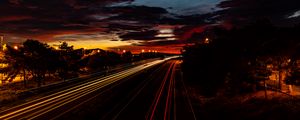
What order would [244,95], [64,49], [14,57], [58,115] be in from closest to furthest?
[58,115], [244,95], [14,57], [64,49]

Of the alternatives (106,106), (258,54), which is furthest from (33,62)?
(258,54)

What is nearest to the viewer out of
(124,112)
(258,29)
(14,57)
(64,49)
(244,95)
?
(124,112)

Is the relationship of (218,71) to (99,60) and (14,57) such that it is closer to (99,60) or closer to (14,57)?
(14,57)

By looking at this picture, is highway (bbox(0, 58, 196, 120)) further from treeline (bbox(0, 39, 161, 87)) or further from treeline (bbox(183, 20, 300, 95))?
treeline (bbox(0, 39, 161, 87))

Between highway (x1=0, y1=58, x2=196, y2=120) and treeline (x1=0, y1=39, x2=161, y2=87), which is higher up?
treeline (x1=0, y1=39, x2=161, y2=87)

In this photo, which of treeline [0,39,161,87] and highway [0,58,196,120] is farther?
treeline [0,39,161,87]

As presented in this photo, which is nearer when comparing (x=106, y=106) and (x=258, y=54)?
(x=258, y=54)

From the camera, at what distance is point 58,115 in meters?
25.8

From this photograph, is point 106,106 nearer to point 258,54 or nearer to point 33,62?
point 258,54

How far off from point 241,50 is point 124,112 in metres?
13.6

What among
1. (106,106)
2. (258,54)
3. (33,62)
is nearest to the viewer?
(258,54)

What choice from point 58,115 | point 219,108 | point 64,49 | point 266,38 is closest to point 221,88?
point 219,108

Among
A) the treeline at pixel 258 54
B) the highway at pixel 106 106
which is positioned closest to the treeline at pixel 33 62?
the highway at pixel 106 106

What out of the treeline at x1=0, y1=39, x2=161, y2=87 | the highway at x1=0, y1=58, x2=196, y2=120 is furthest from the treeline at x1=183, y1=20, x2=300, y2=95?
the treeline at x1=0, y1=39, x2=161, y2=87
